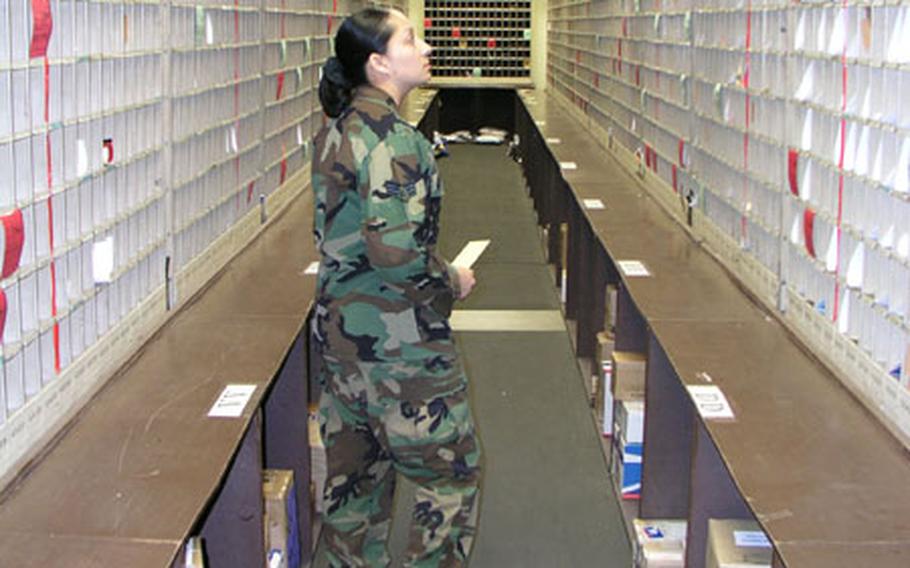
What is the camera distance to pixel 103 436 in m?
2.07

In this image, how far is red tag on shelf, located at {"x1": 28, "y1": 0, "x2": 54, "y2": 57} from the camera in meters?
1.92

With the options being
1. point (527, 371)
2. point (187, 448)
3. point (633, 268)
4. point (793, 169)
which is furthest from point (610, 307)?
point (187, 448)

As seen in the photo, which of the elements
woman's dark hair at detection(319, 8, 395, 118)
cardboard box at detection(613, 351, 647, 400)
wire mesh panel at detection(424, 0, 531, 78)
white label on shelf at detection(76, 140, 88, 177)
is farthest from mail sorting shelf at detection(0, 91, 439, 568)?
wire mesh panel at detection(424, 0, 531, 78)

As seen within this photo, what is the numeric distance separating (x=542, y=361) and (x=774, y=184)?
7.70 ft

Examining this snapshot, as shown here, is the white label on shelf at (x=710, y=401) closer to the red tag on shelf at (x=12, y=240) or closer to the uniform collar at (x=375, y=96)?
the uniform collar at (x=375, y=96)

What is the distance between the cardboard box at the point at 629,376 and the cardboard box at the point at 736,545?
1139 millimetres

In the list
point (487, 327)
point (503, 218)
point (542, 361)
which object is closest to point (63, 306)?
point (542, 361)

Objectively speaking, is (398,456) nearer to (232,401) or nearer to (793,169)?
(232,401)

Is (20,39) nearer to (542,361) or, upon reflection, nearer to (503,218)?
(542,361)

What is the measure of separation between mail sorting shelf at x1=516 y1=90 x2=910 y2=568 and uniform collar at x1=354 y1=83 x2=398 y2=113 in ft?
2.88

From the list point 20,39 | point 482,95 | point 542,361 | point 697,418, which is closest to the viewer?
point 20,39

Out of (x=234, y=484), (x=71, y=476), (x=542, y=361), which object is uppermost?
(x=71, y=476)

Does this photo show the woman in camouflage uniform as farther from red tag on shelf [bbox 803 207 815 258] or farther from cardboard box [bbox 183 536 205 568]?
red tag on shelf [bbox 803 207 815 258]

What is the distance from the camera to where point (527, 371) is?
491 centimetres
